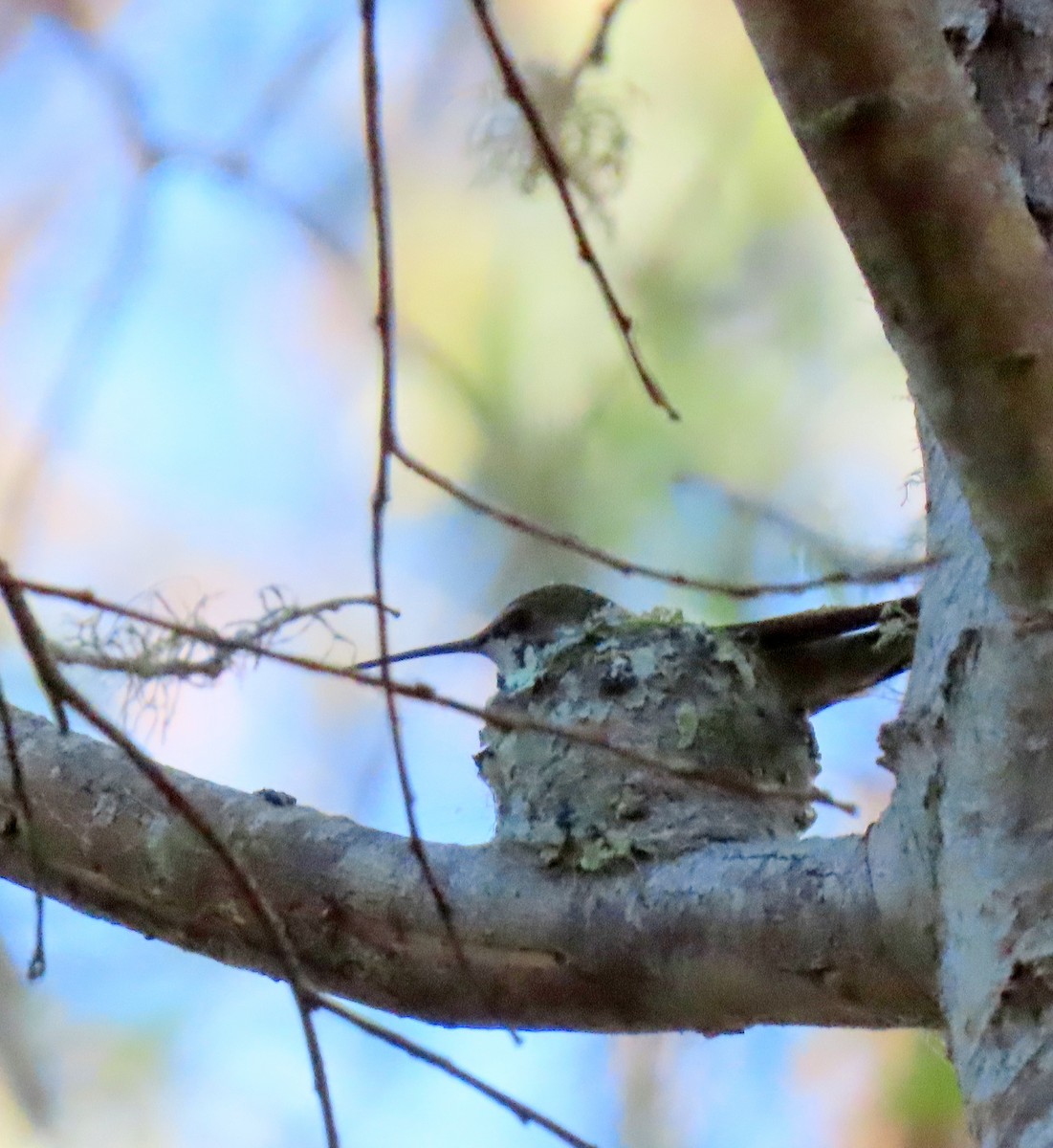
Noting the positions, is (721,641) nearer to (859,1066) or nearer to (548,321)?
(548,321)

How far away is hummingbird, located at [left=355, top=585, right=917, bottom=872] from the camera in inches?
35.9

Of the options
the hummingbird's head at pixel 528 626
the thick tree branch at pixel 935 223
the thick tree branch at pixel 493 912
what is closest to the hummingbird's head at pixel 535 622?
the hummingbird's head at pixel 528 626

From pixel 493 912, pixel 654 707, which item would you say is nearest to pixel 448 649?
pixel 654 707

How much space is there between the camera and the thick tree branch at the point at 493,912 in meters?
0.75

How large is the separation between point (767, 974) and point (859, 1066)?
0.77 meters

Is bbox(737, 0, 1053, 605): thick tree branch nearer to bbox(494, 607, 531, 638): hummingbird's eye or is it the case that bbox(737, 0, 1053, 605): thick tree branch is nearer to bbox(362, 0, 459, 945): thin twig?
bbox(362, 0, 459, 945): thin twig

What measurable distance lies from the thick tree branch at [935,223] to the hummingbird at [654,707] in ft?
1.18

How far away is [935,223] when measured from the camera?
19.4 inches

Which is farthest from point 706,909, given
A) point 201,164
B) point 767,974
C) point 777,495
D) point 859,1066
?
point 201,164

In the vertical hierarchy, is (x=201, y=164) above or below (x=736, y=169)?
above

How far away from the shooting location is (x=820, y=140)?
1.56 ft

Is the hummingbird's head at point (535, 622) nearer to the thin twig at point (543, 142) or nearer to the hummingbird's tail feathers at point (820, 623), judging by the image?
the hummingbird's tail feathers at point (820, 623)

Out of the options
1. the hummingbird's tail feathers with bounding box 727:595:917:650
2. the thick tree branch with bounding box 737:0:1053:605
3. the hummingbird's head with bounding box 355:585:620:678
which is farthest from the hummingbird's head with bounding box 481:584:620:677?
the thick tree branch with bounding box 737:0:1053:605

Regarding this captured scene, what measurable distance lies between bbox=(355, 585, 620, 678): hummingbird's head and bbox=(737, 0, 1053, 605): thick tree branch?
72 cm
